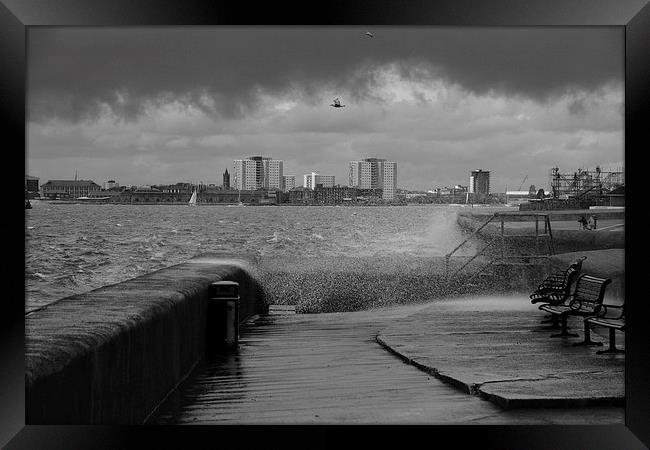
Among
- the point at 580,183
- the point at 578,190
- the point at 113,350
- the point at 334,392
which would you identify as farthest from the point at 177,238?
the point at 113,350

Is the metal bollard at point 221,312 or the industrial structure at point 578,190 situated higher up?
the industrial structure at point 578,190

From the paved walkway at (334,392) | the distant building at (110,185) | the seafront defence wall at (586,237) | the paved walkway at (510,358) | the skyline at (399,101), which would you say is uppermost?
the skyline at (399,101)

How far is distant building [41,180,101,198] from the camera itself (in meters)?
22.1

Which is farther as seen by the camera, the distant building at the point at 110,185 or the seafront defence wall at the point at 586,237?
the distant building at the point at 110,185

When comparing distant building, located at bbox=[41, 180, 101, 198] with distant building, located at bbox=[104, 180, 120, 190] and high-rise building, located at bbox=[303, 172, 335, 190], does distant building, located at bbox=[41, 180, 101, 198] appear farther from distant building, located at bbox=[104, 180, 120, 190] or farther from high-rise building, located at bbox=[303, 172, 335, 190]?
high-rise building, located at bbox=[303, 172, 335, 190]

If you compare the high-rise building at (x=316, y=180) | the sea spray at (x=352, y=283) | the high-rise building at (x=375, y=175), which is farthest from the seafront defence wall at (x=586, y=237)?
the high-rise building at (x=316, y=180)

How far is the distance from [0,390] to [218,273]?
298 centimetres

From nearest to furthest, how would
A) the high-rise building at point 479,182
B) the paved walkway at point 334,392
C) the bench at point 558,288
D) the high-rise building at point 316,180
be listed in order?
the paved walkway at point 334,392 → the bench at point 558,288 → the high-rise building at point 316,180 → the high-rise building at point 479,182

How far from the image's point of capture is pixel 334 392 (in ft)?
16.7

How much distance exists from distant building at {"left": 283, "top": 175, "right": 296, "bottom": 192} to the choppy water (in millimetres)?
13158

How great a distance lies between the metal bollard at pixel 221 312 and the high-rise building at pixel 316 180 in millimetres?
9253

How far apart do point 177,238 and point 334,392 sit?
1633 inches

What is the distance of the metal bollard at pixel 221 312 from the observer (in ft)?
21.0
